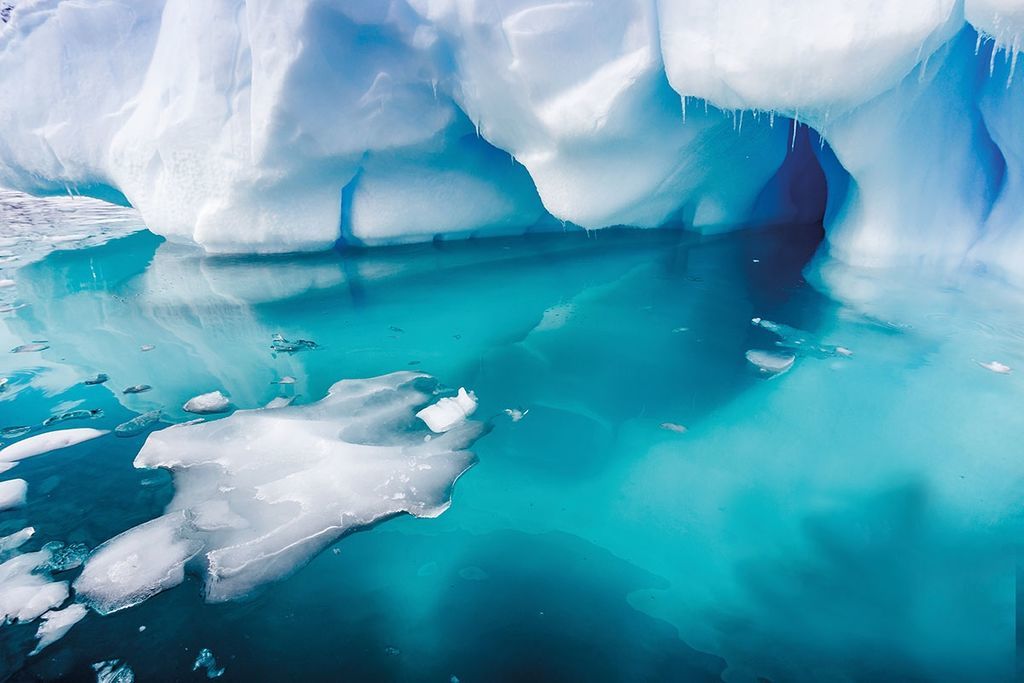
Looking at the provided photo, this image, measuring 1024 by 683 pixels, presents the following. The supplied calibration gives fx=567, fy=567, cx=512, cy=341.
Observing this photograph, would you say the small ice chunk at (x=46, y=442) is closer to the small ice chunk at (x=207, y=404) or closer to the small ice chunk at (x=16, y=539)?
the small ice chunk at (x=207, y=404)

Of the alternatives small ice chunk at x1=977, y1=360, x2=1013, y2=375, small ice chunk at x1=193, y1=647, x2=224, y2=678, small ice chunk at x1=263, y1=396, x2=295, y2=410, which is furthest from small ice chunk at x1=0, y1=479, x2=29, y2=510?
small ice chunk at x1=977, y1=360, x2=1013, y2=375

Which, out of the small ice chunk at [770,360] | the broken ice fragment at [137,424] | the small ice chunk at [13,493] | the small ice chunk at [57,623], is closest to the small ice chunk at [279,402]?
the broken ice fragment at [137,424]

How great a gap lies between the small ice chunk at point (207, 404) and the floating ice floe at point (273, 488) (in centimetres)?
15

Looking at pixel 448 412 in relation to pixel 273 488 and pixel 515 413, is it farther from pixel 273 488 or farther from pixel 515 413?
pixel 273 488

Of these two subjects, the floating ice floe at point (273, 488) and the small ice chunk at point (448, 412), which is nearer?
the floating ice floe at point (273, 488)

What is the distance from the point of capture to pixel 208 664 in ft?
4.36

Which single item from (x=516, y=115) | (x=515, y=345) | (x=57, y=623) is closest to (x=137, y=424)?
(x=57, y=623)

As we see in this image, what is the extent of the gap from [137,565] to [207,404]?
40.2 inches

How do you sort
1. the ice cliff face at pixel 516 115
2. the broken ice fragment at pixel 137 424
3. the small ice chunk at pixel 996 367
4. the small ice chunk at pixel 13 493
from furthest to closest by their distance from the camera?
the ice cliff face at pixel 516 115
the small ice chunk at pixel 996 367
the broken ice fragment at pixel 137 424
the small ice chunk at pixel 13 493

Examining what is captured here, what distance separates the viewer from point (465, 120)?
15.4 feet

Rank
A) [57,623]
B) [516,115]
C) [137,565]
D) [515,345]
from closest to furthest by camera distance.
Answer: [57,623]
[137,565]
[515,345]
[516,115]

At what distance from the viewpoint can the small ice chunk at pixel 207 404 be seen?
2.46 metres

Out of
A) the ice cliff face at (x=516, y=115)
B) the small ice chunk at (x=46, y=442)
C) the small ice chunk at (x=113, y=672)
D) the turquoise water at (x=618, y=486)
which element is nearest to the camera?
the small ice chunk at (x=113, y=672)

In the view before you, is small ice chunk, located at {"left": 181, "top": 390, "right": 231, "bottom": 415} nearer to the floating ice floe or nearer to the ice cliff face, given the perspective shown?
the floating ice floe
